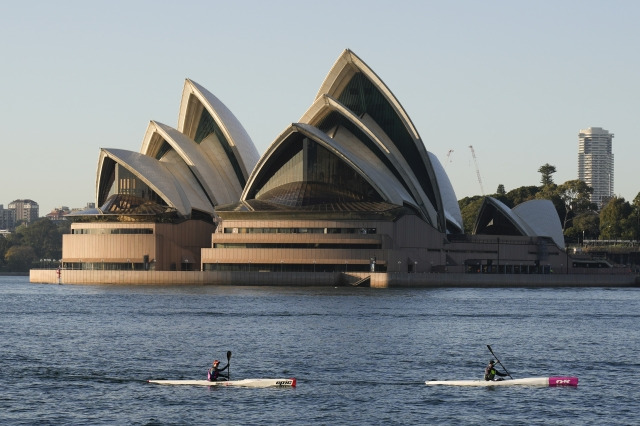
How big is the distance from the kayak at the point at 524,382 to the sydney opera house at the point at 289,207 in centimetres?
7303

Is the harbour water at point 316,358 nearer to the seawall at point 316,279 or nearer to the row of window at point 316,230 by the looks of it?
the seawall at point 316,279

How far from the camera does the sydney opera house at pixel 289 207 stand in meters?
125

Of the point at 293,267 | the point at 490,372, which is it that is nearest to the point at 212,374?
the point at 490,372

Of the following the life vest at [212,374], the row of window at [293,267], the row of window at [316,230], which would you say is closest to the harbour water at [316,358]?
the life vest at [212,374]

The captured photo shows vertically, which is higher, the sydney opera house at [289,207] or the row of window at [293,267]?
the sydney opera house at [289,207]

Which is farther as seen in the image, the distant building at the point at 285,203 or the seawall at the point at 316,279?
the distant building at the point at 285,203

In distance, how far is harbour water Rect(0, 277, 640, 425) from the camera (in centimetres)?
4288

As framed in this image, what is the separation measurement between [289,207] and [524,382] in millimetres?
79665

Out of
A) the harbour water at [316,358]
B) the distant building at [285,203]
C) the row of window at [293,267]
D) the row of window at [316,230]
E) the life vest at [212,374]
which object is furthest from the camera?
the distant building at [285,203]

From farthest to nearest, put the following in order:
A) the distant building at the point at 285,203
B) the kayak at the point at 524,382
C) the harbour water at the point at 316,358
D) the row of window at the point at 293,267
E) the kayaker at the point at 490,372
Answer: the distant building at the point at 285,203
the row of window at the point at 293,267
the kayaker at the point at 490,372
the kayak at the point at 524,382
the harbour water at the point at 316,358

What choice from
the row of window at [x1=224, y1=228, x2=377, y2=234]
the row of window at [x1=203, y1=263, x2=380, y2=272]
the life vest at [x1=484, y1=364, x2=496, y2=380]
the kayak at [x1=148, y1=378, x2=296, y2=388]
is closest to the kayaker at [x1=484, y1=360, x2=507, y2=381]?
the life vest at [x1=484, y1=364, x2=496, y2=380]

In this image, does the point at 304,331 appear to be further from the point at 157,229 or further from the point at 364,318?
the point at 157,229

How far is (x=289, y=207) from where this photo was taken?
12700 cm

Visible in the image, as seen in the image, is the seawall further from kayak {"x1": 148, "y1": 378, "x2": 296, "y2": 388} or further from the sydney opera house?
kayak {"x1": 148, "y1": 378, "x2": 296, "y2": 388}
